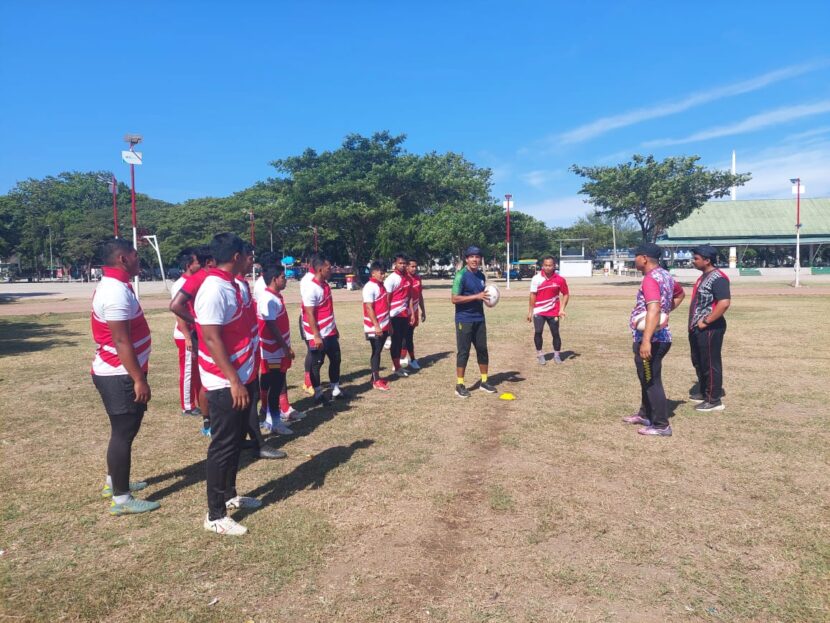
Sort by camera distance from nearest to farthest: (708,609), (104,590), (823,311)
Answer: (708,609), (104,590), (823,311)

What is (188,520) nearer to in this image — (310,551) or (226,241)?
(310,551)

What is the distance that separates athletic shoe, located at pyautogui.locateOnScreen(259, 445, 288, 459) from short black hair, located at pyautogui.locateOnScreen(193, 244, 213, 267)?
2081mm

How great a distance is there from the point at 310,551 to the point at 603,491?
2.33m

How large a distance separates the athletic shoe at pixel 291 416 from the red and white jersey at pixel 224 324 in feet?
8.43

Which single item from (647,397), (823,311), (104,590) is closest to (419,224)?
(823,311)

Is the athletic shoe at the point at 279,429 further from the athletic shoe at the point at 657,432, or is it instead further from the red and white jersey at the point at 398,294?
the athletic shoe at the point at 657,432

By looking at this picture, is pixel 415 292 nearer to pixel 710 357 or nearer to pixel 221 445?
pixel 710 357

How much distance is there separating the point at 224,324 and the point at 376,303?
450 centimetres

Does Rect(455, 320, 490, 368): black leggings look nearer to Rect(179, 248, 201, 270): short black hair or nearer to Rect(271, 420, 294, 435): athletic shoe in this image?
Rect(271, 420, 294, 435): athletic shoe

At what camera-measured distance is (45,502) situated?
420cm

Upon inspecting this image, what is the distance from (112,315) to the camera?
3.70 meters

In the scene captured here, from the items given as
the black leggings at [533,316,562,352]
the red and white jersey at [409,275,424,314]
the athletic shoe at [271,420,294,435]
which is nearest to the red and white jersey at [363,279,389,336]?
the red and white jersey at [409,275,424,314]

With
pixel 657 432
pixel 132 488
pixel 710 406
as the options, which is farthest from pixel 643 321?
pixel 132 488

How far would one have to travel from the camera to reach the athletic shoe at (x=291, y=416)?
6.36 m
